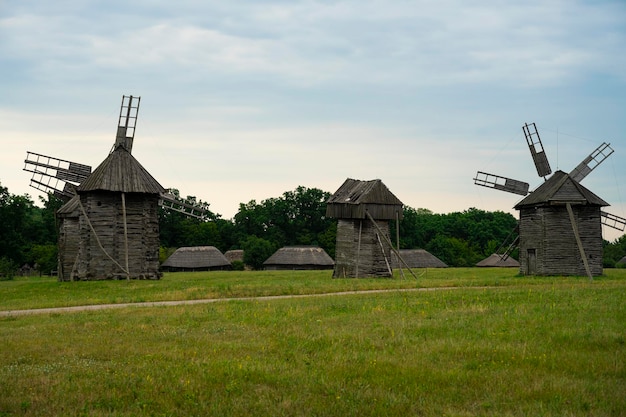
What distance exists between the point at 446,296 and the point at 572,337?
10.7 m

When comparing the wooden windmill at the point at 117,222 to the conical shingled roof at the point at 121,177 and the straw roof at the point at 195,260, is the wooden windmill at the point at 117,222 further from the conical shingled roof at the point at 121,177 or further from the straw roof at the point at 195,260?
the straw roof at the point at 195,260

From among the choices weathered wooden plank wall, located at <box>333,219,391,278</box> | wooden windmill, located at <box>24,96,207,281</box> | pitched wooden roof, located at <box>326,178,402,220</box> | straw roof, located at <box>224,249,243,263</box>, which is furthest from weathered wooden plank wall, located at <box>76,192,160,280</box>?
straw roof, located at <box>224,249,243,263</box>

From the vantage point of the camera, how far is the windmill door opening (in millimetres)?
51128

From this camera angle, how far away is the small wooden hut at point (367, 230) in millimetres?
51812

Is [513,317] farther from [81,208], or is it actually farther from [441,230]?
[441,230]

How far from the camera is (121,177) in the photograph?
153 feet

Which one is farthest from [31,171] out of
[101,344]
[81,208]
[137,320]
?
[101,344]

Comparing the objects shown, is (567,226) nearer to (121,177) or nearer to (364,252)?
(364,252)

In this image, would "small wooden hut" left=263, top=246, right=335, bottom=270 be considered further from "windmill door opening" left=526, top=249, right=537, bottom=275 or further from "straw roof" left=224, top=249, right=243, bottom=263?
"windmill door opening" left=526, top=249, right=537, bottom=275

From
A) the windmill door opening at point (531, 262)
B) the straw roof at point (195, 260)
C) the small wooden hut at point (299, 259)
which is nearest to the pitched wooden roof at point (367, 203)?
the windmill door opening at point (531, 262)

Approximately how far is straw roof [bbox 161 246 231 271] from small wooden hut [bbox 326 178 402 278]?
29234mm

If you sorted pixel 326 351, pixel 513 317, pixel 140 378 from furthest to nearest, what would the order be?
pixel 513 317 < pixel 326 351 < pixel 140 378

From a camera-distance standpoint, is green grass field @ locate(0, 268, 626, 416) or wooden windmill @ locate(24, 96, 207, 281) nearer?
green grass field @ locate(0, 268, 626, 416)

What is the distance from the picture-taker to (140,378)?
1426cm
